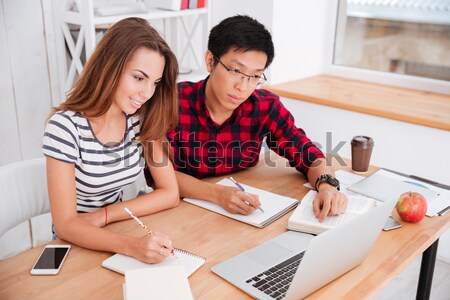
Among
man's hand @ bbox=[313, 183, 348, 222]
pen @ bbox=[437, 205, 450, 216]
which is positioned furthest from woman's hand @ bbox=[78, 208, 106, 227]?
pen @ bbox=[437, 205, 450, 216]

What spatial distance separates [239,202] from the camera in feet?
A: 4.74

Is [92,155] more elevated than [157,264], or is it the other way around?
[92,155]

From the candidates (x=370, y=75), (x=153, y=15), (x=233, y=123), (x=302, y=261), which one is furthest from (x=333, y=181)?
(x=370, y=75)

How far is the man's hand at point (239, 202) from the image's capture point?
1.44 metres

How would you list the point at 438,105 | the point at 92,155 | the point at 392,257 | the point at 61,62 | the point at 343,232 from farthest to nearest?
1. the point at 438,105
2. the point at 61,62
3. the point at 92,155
4. the point at 392,257
5. the point at 343,232

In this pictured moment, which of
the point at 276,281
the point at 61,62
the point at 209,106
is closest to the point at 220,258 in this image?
the point at 276,281

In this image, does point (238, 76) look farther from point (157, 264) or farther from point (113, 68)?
point (157, 264)

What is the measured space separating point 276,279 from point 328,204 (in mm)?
364

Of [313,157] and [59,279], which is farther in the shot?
[313,157]

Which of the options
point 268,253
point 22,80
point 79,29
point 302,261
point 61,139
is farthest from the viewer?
point 79,29

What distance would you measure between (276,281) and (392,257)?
0.34 m

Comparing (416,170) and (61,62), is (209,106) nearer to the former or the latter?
(61,62)

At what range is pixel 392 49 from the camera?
9.61 ft

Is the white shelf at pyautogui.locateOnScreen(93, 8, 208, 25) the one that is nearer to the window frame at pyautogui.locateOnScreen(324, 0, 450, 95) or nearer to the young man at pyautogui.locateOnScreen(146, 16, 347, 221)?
the young man at pyautogui.locateOnScreen(146, 16, 347, 221)
